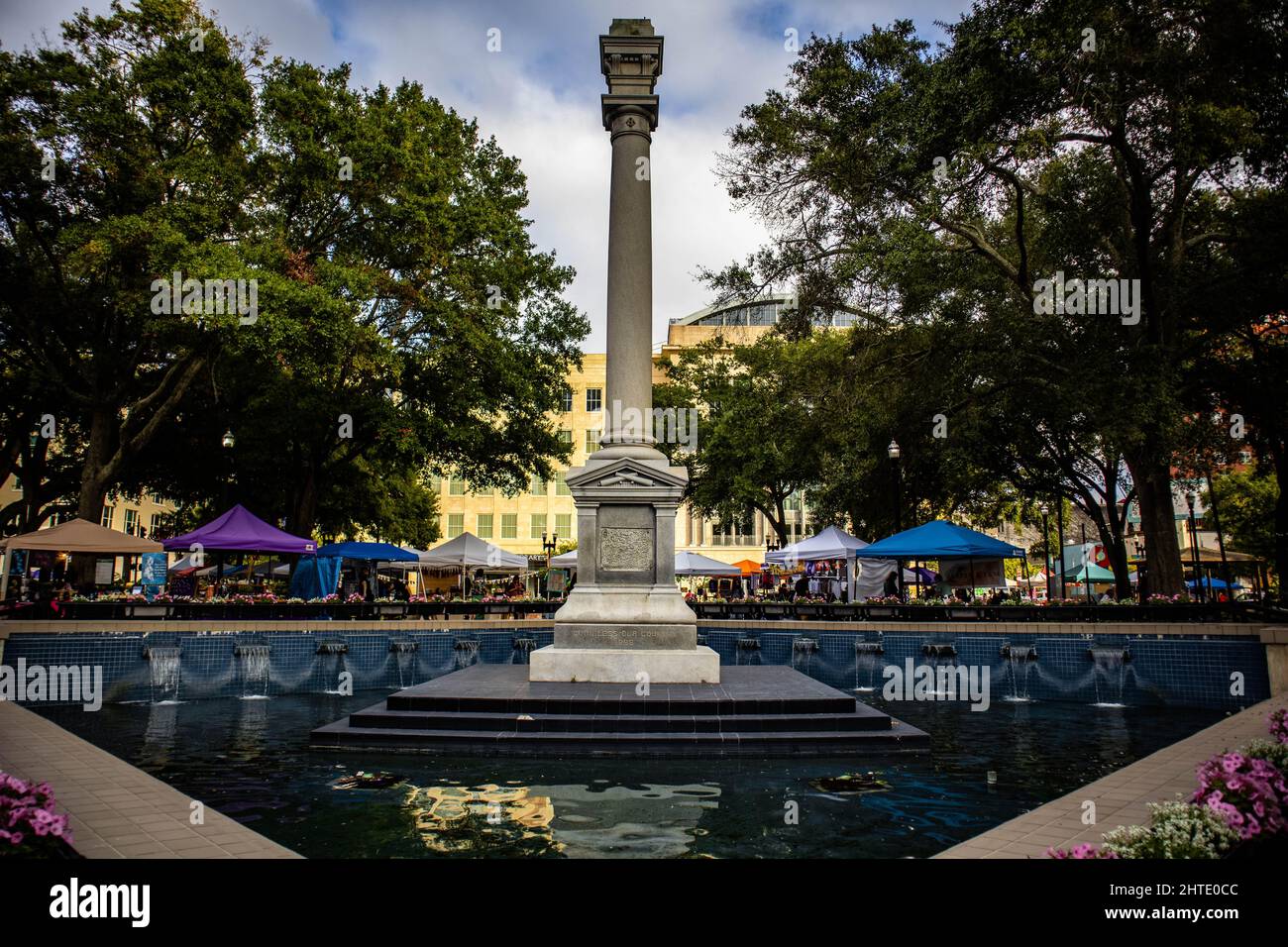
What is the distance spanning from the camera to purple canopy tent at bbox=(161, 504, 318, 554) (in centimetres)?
2128

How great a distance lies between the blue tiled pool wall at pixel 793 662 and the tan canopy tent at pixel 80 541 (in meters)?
4.97

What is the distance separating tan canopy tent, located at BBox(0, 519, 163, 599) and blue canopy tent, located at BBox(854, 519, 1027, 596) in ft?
65.2

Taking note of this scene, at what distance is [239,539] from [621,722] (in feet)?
51.4

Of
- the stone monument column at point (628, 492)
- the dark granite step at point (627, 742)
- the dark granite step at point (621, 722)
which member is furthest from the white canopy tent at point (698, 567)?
the dark granite step at point (627, 742)

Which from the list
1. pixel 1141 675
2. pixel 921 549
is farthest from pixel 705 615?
pixel 1141 675

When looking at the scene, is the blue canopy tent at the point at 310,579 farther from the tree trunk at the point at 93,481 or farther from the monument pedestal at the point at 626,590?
the monument pedestal at the point at 626,590

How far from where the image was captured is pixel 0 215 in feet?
79.9

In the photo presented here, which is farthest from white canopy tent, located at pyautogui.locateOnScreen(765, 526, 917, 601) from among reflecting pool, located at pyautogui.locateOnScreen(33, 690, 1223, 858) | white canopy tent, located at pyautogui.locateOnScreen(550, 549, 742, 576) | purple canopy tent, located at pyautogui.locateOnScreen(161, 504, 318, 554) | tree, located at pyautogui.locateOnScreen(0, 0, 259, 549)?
tree, located at pyautogui.locateOnScreen(0, 0, 259, 549)

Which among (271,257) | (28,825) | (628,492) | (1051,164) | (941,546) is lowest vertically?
(28,825)

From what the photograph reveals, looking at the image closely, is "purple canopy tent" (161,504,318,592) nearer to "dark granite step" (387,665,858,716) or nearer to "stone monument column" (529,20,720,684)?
"dark granite step" (387,665,858,716)

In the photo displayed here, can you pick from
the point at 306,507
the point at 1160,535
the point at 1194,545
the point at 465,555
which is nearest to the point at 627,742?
the point at 1160,535

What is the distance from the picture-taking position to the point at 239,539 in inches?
848

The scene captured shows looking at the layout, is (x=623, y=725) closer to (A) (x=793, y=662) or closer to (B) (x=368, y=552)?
(A) (x=793, y=662)
